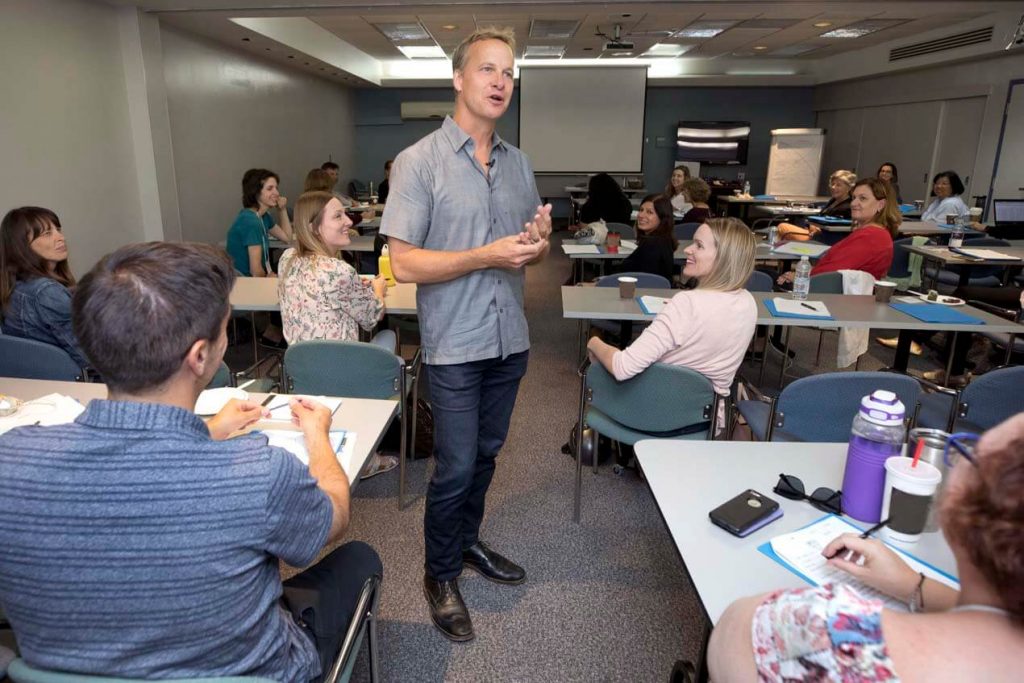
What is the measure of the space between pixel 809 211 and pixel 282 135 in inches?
276

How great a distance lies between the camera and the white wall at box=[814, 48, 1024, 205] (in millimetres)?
7922

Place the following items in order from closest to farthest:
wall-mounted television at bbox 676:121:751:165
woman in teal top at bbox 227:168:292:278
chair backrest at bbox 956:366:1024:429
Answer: chair backrest at bbox 956:366:1024:429
woman in teal top at bbox 227:168:292:278
wall-mounted television at bbox 676:121:751:165

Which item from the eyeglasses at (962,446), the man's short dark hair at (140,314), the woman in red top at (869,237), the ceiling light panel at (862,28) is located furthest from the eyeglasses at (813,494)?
the ceiling light panel at (862,28)

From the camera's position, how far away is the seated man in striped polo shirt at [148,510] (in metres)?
0.90

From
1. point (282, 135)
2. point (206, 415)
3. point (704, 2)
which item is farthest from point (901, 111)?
point (206, 415)

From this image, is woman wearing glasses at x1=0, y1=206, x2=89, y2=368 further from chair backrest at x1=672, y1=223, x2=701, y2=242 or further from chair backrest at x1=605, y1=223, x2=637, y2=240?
chair backrest at x1=672, y1=223, x2=701, y2=242

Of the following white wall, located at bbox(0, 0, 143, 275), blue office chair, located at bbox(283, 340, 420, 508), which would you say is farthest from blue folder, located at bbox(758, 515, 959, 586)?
white wall, located at bbox(0, 0, 143, 275)

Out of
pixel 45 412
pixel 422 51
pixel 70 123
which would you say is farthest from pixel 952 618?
pixel 422 51

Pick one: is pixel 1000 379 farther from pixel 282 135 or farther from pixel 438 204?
pixel 282 135

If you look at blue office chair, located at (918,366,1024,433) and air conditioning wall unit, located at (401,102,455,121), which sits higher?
air conditioning wall unit, located at (401,102,455,121)

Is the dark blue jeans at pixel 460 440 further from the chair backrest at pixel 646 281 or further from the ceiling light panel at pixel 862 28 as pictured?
the ceiling light panel at pixel 862 28

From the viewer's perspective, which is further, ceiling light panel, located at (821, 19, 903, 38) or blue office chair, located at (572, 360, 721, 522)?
ceiling light panel, located at (821, 19, 903, 38)

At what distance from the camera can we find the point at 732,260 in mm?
2432

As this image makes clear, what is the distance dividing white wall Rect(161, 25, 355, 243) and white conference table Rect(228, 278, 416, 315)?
2.95 m
